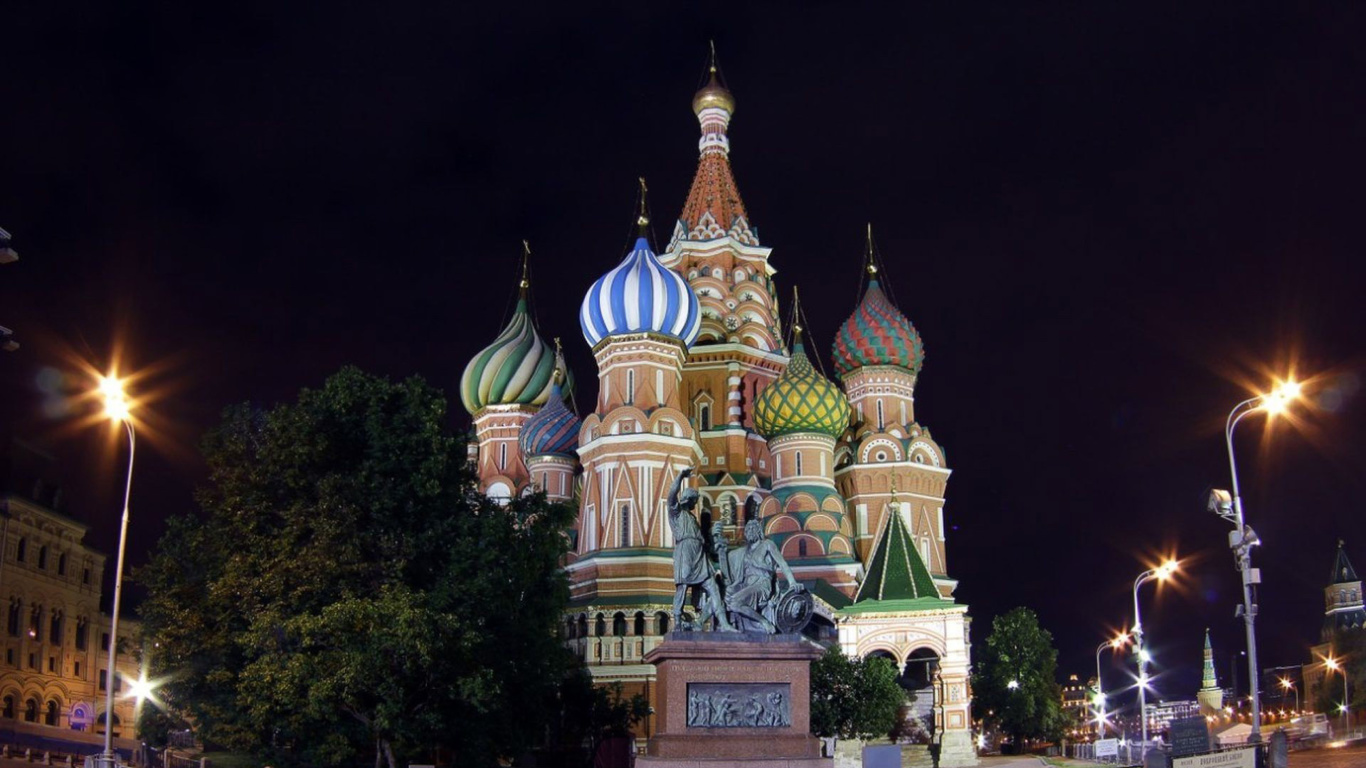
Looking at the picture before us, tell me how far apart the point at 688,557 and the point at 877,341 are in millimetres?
39490

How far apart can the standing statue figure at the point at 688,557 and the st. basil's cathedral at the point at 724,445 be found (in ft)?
71.8

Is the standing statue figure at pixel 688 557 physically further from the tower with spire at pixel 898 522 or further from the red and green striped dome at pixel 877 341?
the red and green striped dome at pixel 877 341

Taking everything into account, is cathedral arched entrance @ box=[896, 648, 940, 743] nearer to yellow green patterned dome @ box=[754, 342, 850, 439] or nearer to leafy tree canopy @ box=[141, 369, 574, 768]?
yellow green patterned dome @ box=[754, 342, 850, 439]

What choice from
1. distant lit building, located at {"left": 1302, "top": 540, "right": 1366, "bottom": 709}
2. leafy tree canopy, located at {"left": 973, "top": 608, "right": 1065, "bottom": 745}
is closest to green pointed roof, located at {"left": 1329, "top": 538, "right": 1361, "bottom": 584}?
distant lit building, located at {"left": 1302, "top": 540, "right": 1366, "bottom": 709}

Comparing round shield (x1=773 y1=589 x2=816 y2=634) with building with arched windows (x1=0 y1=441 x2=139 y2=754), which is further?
building with arched windows (x1=0 y1=441 x2=139 y2=754)

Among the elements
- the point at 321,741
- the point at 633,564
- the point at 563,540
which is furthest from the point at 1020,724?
the point at 321,741

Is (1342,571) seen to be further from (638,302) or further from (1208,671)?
(638,302)

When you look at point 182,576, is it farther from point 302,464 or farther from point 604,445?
point 604,445

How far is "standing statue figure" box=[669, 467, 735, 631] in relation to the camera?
65.3 feet

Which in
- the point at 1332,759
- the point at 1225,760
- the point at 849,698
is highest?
the point at 849,698

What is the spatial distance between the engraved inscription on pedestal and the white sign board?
7278mm

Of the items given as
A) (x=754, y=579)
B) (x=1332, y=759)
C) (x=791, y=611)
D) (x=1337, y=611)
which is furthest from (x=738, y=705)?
(x=1337, y=611)

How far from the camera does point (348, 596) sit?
24609 millimetres

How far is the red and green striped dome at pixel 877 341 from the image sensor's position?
192ft
